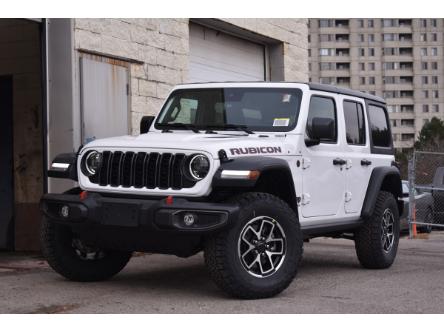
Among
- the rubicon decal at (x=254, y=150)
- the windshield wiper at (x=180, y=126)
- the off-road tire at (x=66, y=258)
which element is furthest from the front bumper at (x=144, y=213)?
the windshield wiper at (x=180, y=126)

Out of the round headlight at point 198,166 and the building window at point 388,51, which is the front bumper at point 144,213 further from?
the building window at point 388,51

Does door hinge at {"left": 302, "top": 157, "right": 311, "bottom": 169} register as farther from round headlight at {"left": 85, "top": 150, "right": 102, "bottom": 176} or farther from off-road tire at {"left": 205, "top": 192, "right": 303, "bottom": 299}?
round headlight at {"left": 85, "top": 150, "right": 102, "bottom": 176}

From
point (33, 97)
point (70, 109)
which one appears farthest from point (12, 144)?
point (70, 109)

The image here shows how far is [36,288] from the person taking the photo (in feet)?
23.8

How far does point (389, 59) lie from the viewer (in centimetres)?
11131

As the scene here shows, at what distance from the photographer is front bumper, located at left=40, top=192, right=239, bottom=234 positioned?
6211 mm

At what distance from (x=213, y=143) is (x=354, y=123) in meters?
2.72

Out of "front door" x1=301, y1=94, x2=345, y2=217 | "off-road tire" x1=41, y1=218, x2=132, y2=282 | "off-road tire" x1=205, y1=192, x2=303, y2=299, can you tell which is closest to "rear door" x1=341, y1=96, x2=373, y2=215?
"front door" x1=301, y1=94, x2=345, y2=217

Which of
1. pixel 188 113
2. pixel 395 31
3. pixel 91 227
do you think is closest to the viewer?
pixel 91 227

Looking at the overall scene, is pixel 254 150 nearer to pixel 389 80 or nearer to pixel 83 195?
pixel 83 195

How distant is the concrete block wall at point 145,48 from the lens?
10.5 metres

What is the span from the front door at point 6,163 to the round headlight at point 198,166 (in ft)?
19.1

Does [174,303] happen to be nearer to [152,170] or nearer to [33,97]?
[152,170]

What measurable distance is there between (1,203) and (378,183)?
5.88 metres
